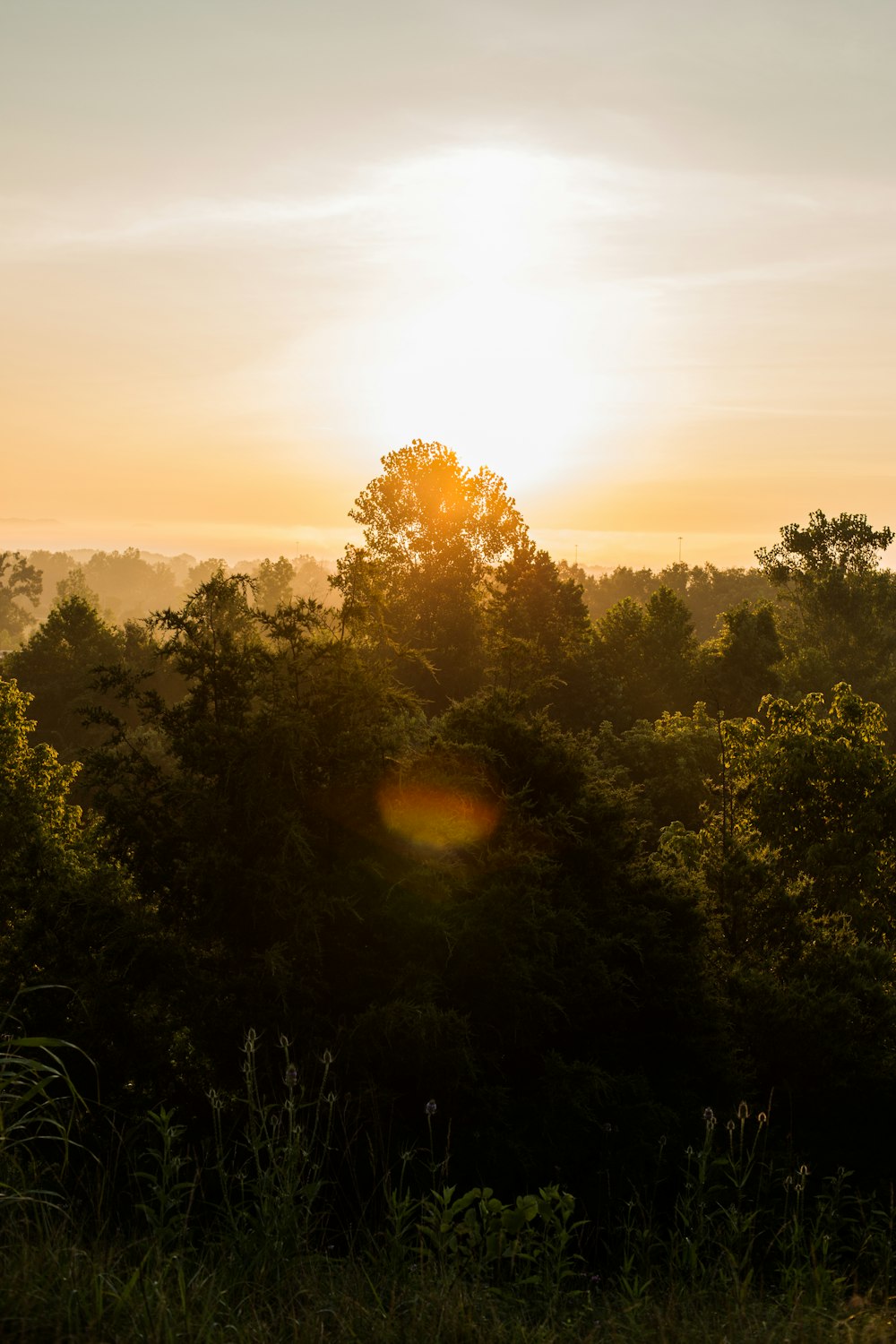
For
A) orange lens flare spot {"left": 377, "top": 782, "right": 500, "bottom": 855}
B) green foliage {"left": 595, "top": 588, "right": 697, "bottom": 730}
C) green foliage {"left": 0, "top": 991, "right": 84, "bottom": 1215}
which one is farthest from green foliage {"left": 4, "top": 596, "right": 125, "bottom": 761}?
green foliage {"left": 0, "top": 991, "right": 84, "bottom": 1215}

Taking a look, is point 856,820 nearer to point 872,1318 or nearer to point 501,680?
point 501,680

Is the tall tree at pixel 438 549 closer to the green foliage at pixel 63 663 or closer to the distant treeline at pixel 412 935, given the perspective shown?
the green foliage at pixel 63 663

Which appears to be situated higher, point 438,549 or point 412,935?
point 438,549

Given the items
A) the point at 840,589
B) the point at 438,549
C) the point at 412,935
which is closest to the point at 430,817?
the point at 412,935

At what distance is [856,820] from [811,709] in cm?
572

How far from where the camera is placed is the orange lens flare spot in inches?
588

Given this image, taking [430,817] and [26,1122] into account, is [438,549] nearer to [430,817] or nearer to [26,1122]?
[430,817]

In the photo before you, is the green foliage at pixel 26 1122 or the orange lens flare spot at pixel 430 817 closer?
the green foliage at pixel 26 1122

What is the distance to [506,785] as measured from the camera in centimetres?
1700

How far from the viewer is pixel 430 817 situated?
1516 centimetres

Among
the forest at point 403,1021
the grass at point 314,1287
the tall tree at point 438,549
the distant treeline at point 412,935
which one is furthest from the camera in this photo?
the tall tree at point 438,549

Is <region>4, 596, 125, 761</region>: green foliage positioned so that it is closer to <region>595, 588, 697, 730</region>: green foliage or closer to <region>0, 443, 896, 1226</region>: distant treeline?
<region>595, 588, 697, 730</region>: green foliage

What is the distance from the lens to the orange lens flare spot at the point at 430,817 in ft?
49.0

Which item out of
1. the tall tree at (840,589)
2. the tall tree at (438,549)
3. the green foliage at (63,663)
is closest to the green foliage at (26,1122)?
the tall tree at (438,549)
